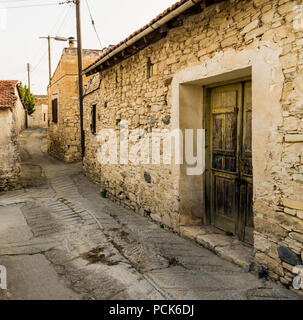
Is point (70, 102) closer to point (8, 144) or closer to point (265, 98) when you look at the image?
point (8, 144)

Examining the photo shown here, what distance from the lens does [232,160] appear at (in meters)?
4.23

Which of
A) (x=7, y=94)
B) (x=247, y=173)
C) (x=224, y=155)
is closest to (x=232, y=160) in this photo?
(x=224, y=155)

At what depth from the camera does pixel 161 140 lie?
5207mm

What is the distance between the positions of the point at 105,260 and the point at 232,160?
2.21 meters

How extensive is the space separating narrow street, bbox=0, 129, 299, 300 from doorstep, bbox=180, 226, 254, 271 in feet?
0.28

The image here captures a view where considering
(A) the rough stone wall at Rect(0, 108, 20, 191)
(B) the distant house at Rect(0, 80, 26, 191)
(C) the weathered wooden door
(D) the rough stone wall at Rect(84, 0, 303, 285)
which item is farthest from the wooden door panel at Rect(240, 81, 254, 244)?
(A) the rough stone wall at Rect(0, 108, 20, 191)

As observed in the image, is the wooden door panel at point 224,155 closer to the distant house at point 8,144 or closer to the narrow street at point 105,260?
the narrow street at point 105,260

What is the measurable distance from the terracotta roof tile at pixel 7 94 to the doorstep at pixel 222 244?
6929mm

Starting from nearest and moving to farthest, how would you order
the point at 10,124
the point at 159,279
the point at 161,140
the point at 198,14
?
1. the point at 159,279
2. the point at 198,14
3. the point at 161,140
4. the point at 10,124

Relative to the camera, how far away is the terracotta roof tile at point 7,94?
352 inches

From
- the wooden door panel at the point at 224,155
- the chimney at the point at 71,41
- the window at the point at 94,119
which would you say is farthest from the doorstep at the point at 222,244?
the chimney at the point at 71,41

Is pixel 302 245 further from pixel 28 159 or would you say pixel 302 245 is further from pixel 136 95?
pixel 28 159
